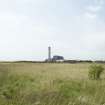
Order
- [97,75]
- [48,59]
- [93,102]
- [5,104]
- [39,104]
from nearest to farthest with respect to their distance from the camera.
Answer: [5,104] → [39,104] → [93,102] → [97,75] → [48,59]

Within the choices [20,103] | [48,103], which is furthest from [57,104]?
[20,103]

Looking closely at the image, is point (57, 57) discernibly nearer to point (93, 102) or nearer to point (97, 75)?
point (97, 75)

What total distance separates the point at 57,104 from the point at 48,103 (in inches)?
7.7


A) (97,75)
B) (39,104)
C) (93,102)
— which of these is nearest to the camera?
(39,104)

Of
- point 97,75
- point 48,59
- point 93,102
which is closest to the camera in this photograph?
point 93,102

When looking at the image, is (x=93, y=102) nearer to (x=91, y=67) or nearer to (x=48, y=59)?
(x=91, y=67)

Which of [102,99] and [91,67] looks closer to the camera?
[102,99]

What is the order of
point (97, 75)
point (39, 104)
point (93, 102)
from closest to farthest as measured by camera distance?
point (39, 104)
point (93, 102)
point (97, 75)

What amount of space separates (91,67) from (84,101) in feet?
68.1

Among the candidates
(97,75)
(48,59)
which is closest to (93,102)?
(97,75)

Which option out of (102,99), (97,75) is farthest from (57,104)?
(97,75)

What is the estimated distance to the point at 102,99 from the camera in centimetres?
755

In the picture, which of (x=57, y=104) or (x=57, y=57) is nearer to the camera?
(x=57, y=104)

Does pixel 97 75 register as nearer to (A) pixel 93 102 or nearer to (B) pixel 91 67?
(B) pixel 91 67
